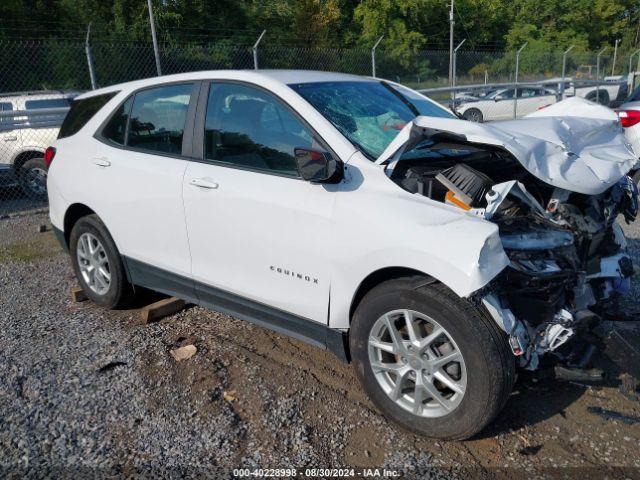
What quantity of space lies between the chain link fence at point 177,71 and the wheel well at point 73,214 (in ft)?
14.9

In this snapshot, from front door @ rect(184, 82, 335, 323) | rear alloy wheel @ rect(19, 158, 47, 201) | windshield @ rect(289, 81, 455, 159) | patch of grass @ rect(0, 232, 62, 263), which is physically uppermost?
windshield @ rect(289, 81, 455, 159)

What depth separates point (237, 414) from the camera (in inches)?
127

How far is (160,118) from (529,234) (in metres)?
2.61

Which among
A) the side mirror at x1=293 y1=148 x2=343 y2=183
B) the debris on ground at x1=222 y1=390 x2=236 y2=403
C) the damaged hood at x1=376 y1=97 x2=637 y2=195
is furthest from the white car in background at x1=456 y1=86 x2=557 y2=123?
the debris on ground at x1=222 y1=390 x2=236 y2=403

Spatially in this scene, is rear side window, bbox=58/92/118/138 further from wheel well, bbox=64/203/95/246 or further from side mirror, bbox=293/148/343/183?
side mirror, bbox=293/148/343/183

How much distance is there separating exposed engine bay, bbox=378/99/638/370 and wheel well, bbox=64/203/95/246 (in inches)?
109

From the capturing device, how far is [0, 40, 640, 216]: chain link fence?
9219mm

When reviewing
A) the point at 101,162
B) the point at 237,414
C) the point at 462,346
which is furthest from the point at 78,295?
the point at 462,346

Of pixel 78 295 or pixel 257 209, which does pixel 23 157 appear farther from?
pixel 257 209

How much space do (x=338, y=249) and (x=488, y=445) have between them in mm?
1243

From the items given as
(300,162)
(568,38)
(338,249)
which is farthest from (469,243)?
(568,38)

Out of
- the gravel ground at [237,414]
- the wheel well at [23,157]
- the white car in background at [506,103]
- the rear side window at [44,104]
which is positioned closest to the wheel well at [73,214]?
the gravel ground at [237,414]

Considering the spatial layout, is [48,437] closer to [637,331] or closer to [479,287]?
[479,287]

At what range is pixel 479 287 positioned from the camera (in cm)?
250
